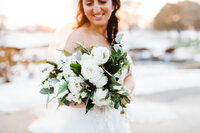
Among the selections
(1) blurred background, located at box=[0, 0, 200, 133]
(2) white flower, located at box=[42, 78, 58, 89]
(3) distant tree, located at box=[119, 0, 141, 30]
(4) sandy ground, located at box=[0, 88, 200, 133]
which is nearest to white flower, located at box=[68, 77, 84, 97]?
(2) white flower, located at box=[42, 78, 58, 89]

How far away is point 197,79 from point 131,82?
6.39 m

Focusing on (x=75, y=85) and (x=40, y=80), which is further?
(x=40, y=80)

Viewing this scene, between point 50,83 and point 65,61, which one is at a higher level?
point 65,61

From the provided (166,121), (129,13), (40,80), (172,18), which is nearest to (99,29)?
(166,121)

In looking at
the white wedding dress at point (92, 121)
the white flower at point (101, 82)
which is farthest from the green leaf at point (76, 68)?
the white wedding dress at point (92, 121)

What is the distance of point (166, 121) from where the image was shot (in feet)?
12.5

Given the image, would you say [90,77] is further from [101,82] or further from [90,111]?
[90,111]

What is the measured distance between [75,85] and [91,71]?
4.2 inches

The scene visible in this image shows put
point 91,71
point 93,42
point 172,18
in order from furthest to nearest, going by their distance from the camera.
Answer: point 172,18, point 93,42, point 91,71

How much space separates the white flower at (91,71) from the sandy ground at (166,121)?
2.68 m

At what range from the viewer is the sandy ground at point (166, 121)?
3500 millimetres

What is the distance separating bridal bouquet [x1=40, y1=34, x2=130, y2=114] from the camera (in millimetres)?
1047

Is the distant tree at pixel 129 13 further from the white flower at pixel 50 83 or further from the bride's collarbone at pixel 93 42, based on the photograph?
the white flower at pixel 50 83

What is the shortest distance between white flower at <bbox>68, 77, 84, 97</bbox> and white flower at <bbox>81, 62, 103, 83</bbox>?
4 cm
